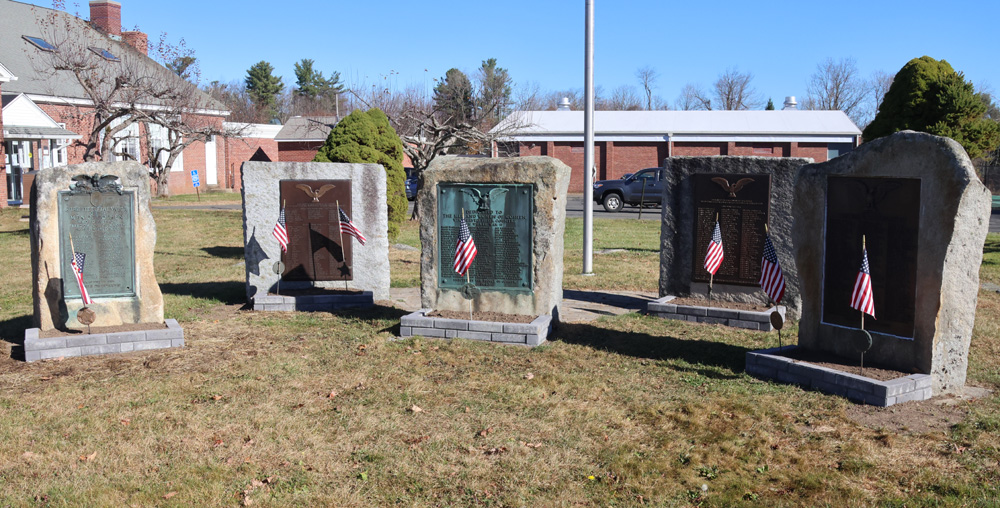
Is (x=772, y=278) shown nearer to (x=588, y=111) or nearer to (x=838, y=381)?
(x=838, y=381)

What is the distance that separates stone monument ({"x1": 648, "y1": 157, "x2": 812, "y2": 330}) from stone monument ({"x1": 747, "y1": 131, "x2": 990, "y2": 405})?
79.8 inches

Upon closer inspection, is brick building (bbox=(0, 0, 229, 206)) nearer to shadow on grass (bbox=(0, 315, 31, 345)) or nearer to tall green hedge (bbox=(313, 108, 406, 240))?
tall green hedge (bbox=(313, 108, 406, 240))

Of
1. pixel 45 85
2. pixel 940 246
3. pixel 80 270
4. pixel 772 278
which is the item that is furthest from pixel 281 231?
pixel 45 85

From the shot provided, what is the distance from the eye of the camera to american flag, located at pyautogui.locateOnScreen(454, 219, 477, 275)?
28.2 feet

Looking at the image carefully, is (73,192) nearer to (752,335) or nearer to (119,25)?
(752,335)

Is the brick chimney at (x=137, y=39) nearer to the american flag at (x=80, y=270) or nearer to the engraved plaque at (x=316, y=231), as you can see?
the engraved plaque at (x=316, y=231)

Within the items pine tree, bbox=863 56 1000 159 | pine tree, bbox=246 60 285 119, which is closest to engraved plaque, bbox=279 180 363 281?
pine tree, bbox=863 56 1000 159

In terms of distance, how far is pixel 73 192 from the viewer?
25.9ft

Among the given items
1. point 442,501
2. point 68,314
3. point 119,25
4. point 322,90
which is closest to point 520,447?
point 442,501

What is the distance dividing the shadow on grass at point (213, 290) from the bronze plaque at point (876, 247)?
7444 millimetres

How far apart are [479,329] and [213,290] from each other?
5.13 m

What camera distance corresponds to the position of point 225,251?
53.5 feet

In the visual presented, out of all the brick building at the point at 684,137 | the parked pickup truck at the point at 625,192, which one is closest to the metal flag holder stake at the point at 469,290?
the parked pickup truck at the point at 625,192

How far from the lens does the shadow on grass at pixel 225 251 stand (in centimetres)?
1566
